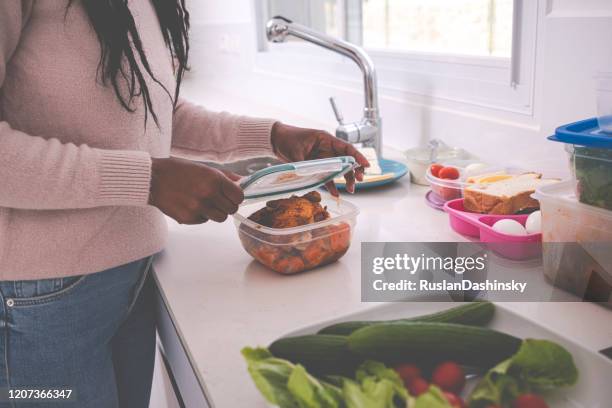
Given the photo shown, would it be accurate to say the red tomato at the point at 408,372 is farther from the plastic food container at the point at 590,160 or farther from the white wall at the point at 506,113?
the white wall at the point at 506,113

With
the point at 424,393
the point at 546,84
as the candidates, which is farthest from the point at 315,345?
the point at 546,84

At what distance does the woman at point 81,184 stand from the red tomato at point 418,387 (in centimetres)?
35

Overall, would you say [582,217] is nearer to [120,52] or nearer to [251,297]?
[251,297]

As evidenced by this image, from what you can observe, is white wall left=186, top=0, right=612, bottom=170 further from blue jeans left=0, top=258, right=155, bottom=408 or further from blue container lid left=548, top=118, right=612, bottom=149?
blue jeans left=0, top=258, right=155, bottom=408

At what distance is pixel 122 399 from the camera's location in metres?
1.05

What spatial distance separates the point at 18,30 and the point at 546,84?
855 millimetres

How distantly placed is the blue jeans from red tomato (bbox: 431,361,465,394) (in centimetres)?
50

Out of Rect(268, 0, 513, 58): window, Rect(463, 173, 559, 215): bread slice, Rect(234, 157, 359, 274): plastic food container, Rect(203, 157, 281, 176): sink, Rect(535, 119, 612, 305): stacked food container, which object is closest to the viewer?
Rect(535, 119, 612, 305): stacked food container

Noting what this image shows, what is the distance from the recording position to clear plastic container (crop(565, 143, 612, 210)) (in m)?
0.69

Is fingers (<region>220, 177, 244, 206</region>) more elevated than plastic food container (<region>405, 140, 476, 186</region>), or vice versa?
fingers (<region>220, 177, 244, 206</region>)

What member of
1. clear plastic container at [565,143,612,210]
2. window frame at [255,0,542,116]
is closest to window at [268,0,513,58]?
window frame at [255,0,542,116]

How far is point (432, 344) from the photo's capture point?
1.78 feet

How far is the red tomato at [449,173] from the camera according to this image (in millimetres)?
1126

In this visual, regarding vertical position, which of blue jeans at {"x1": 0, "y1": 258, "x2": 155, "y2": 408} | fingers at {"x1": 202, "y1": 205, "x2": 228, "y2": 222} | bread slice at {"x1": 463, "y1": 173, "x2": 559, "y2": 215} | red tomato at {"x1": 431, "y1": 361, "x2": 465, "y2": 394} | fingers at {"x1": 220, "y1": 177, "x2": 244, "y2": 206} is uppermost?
fingers at {"x1": 220, "y1": 177, "x2": 244, "y2": 206}
